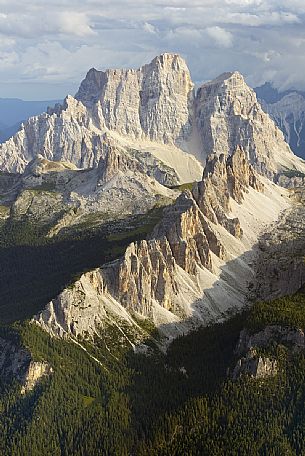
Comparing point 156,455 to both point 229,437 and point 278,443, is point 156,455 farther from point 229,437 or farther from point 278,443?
point 278,443

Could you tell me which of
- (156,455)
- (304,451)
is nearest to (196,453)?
(156,455)

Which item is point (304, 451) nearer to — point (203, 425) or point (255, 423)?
point (255, 423)

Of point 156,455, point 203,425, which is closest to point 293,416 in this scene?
point 203,425

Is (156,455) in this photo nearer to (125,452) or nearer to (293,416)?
(125,452)

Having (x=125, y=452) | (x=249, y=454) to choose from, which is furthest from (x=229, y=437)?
(x=125, y=452)

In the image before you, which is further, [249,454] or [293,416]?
[293,416]

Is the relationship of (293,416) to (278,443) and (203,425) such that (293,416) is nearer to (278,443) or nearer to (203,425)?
(278,443)
